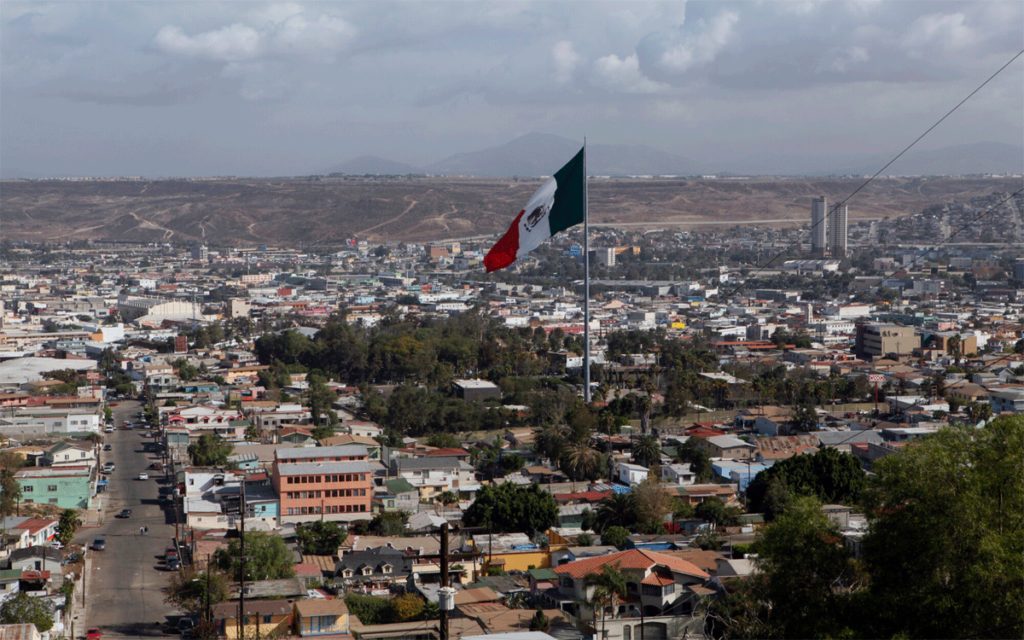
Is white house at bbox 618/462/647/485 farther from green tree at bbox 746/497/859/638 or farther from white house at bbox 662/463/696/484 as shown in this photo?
green tree at bbox 746/497/859/638

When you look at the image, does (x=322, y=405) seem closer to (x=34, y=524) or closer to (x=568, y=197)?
(x=34, y=524)

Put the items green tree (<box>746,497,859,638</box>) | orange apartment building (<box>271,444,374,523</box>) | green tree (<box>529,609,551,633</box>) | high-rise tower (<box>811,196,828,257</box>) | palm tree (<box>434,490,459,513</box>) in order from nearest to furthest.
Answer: green tree (<box>746,497,859,638</box>) → green tree (<box>529,609,551,633</box>) → orange apartment building (<box>271,444,374,523</box>) → palm tree (<box>434,490,459,513</box>) → high-rise tower (<box>811,196,828,257</box>)

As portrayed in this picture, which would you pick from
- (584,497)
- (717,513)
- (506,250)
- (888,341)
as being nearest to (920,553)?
(506,250)

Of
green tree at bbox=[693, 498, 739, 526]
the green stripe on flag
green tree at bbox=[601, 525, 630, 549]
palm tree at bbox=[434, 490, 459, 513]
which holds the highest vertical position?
the green stripe on flag

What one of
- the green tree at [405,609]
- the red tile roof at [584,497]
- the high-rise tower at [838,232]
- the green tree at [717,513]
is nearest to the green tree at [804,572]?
the green tree at [405,609]

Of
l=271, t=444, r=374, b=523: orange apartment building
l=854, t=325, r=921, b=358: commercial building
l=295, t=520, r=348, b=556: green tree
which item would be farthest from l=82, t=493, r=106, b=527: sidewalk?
l=854, t=325, r=921, b=358: commercial building

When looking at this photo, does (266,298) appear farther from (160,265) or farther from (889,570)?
(889,570)

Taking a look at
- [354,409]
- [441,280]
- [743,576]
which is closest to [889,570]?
[743,576]
